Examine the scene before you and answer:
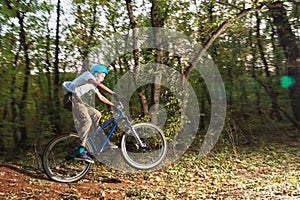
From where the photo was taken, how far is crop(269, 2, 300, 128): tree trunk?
11070 millimetres

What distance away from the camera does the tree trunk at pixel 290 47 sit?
436 inches

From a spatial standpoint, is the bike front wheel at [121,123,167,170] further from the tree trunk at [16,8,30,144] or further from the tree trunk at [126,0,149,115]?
the tree trunk at [16,8,30,144]

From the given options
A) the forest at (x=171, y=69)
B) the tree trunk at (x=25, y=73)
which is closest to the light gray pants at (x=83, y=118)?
the forest at (x=171, y=69)

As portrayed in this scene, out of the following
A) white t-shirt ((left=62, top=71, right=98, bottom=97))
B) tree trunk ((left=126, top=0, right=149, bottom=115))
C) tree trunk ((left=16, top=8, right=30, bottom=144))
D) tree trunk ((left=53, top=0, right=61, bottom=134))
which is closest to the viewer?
white t-shirt ((left=62, top=71, right=98, bottom=97))

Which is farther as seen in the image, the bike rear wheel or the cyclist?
the bike rear wheel

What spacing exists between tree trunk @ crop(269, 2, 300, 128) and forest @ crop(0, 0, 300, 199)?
0.10ft

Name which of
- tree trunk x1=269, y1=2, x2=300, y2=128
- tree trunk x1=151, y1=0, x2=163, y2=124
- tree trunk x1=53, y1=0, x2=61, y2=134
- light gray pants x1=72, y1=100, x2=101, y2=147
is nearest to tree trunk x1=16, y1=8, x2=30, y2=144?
tree trunk x1=53, y1=0, x2=61, y2=134

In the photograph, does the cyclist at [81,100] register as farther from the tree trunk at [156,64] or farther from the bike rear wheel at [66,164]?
the tree trunk at [156,64]

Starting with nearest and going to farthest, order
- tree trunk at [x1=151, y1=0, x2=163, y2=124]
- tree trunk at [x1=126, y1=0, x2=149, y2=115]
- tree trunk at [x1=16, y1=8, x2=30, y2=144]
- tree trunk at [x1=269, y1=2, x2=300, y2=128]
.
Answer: tree trunk at [x1=126, y1=0, x2=149, y2=115], tree trunk at [x1=151, y1=0, x2=163, y2=124], tree trunk at [x1=16, y1=8, x2=30, y2=144], tree trunk at [x1=269, y1=2, x2=300, y2=128]

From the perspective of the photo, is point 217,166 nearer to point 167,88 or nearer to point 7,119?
point 167,88

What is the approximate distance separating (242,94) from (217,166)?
15.1 feet

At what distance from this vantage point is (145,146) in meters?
5.89

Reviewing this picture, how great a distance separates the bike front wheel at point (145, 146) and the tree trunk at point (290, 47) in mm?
5999

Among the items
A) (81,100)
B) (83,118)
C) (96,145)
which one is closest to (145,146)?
(96,145)
